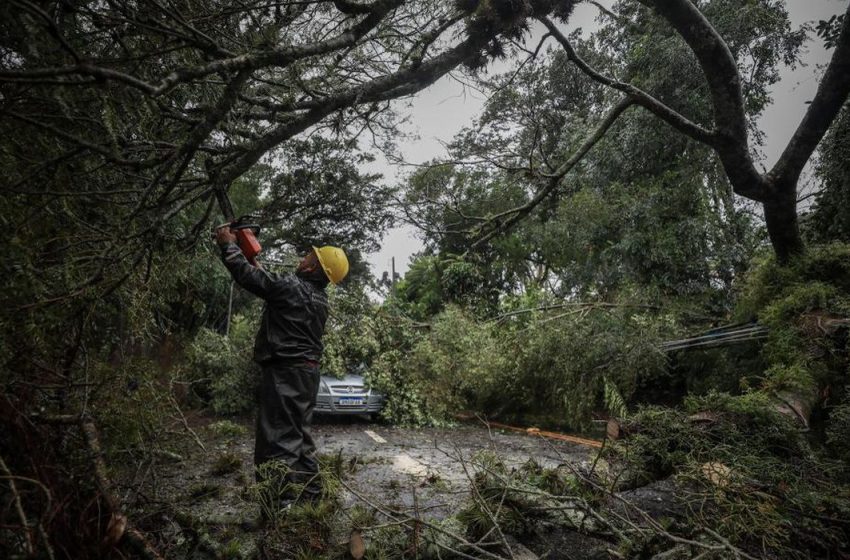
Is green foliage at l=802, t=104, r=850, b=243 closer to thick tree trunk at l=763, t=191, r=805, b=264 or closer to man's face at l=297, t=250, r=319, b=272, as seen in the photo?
thick tree trunk at l=763, t=191, r=805, b=264

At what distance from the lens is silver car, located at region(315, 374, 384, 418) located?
824 centimetres

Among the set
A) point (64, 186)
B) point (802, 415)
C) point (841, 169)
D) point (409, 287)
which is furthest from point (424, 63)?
point (409, 287)

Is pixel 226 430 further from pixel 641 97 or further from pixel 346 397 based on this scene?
pixel 641 97

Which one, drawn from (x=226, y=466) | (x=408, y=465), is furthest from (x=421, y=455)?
(x=226, y=466)

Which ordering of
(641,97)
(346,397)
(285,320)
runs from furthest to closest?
(346,397)
(641,97)
(285,320)

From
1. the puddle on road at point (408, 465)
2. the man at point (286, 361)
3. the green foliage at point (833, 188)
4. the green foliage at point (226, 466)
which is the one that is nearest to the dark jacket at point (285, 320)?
the man at point (286, 361)

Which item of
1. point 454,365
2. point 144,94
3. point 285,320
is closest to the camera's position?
point 144,94

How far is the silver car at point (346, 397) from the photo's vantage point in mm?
8242

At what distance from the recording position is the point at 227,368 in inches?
348

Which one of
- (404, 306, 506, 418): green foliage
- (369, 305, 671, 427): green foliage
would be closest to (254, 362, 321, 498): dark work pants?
(369, 305, 671, 427): green foliage

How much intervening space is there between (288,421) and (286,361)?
0.44 meters

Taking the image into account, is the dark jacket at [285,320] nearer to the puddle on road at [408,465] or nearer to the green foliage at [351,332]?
the puddle on road at [408,465]

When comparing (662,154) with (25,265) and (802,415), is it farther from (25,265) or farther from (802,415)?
(25,265)

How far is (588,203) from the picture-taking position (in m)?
10.1
